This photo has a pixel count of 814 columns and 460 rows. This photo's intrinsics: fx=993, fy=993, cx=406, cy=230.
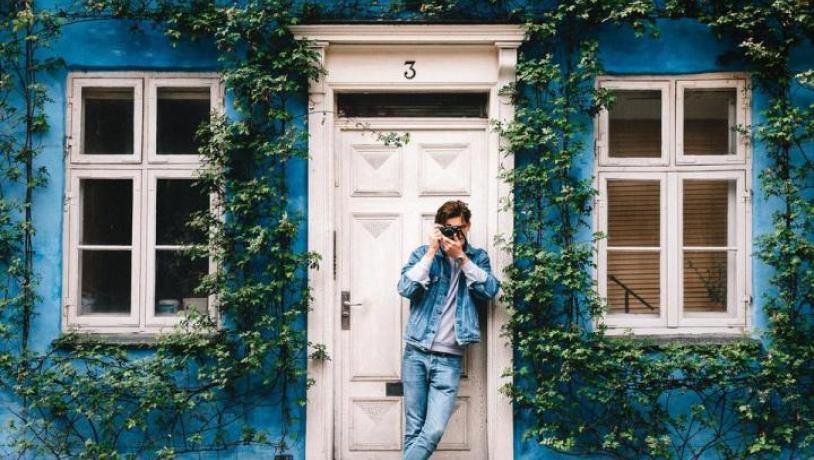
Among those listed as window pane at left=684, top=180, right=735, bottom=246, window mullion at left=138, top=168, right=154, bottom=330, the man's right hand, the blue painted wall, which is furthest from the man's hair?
window mullion at left=138, top=168, right=154, bottom=330

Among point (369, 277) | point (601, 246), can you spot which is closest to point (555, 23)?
point (601, 246)

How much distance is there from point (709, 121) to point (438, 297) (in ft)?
8.14

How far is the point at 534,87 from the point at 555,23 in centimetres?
48

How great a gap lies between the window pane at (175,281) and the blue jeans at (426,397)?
1.69 m

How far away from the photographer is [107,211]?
24.3 feet

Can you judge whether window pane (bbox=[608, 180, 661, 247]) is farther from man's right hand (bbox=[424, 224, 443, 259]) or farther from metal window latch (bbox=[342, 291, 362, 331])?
metal window latch (bbox=[342, 291, 362, 331])

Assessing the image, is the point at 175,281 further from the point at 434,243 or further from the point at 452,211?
the point at 452,211

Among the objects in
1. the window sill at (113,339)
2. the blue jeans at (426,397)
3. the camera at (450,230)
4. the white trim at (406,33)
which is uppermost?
the white trim at (406,33)

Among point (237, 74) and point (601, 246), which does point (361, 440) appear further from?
point (237, 74)

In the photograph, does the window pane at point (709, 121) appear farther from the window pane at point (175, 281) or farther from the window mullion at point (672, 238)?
the window pane at point (175, 281)

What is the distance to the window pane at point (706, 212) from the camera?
7422 millimetres

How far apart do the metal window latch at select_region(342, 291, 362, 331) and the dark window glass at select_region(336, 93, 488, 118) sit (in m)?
1.35

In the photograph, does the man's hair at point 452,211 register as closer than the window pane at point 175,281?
Yes

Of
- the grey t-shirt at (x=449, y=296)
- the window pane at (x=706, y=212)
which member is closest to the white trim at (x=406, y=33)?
the grey t-shirt at (x=449, y=296)
